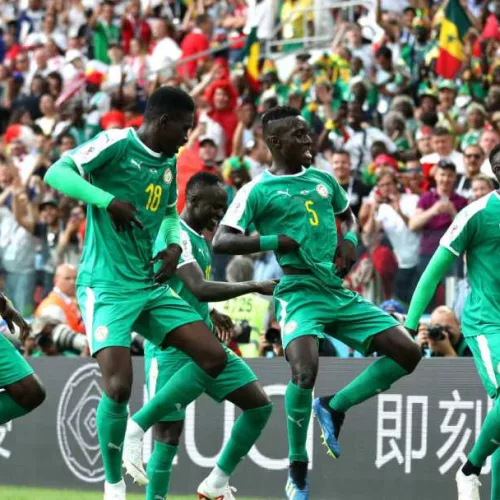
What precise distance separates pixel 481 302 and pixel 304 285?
127 centimetres

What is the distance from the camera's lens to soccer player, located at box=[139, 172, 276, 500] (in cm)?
959

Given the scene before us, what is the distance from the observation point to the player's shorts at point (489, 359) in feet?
29.9

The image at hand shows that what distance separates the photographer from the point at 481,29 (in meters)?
19.3

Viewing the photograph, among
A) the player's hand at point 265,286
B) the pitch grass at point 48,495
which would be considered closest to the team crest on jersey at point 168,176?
the player's hand at point 265,286

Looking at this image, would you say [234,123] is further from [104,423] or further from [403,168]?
[104,423]

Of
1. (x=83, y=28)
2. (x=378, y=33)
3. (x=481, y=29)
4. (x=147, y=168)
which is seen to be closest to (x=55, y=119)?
(x=83, y=28)

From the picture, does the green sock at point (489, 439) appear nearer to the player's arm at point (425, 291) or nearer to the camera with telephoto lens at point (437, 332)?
the player's arm at point (425, 291)

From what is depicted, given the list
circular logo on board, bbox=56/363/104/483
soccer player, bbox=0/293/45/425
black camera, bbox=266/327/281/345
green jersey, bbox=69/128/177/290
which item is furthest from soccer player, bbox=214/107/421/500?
circular logo on board, bbox=56/363/104/483

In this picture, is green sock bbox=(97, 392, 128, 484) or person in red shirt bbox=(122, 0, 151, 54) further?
person in red shirt bbox=(122, 0, 151, 54)

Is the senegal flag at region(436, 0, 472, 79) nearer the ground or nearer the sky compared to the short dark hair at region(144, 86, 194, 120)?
nearer the sky

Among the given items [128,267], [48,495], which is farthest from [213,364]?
[48,495]

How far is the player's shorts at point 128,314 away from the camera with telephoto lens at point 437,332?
10.5 ft

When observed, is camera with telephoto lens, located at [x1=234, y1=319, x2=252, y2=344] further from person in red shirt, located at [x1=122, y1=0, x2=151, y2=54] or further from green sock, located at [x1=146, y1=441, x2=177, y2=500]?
person in red shirt, located at [x1=122, y1=0, x2=151, y2=54]

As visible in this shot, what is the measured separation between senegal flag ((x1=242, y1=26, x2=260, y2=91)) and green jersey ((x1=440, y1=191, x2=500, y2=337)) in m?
11.2
